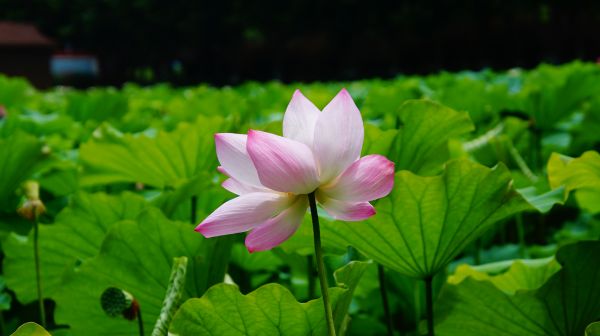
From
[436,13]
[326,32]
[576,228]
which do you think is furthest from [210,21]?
[576,228]

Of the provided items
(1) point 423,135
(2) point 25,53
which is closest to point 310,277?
(1) point 423,135

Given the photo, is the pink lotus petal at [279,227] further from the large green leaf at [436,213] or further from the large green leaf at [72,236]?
the large green leaf at [72,236]

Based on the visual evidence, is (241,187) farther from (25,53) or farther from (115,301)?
(25,53)

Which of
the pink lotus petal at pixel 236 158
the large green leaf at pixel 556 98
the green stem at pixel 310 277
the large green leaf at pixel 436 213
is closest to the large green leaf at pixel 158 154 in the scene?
the green stem at pixel 310 277

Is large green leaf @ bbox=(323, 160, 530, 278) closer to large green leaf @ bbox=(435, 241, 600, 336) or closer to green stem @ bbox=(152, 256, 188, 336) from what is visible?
large green leaf @ bbox=(435, 241, 600, 336)

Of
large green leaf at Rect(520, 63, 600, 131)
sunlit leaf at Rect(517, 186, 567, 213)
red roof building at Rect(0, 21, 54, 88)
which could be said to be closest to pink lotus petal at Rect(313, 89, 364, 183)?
sunlit leaf at Rect(517, 186, 567, 213)

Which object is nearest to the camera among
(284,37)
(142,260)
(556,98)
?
(142,260)

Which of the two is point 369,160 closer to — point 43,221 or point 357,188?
point 357,188
